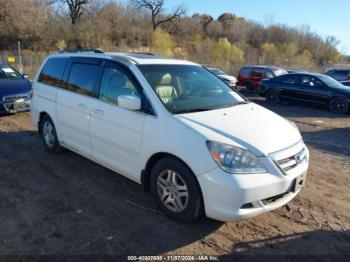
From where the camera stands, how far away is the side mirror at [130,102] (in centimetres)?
391

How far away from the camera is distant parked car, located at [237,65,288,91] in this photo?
18.3 metres

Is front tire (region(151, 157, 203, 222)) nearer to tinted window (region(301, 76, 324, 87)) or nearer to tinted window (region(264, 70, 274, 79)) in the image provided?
tinted window (region(301, 76, 324, 87))

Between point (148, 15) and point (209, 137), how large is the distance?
76.0 m

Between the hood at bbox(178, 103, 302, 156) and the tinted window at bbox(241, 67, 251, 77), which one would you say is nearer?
the hood at bbox(178, 103, 302, 156)

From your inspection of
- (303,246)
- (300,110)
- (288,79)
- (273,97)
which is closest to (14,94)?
(303,246)

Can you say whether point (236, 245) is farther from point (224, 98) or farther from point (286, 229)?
point (224, 98)

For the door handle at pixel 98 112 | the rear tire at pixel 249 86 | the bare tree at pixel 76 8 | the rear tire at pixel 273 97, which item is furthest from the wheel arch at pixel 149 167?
the bare tree at pixel 76 8

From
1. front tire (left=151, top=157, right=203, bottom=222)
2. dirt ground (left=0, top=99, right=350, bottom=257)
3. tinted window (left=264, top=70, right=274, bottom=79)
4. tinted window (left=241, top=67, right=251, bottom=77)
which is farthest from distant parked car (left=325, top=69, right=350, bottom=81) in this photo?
front tire (left=151, top=157, right=203, bottom=222)

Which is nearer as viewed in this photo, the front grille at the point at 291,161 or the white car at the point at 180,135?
the white car at the point at 180,135

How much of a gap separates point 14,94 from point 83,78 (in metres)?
5.05

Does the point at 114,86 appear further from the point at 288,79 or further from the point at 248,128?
the point at 288,79

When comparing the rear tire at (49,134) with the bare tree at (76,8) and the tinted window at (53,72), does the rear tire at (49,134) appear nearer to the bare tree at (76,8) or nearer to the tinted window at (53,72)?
the tinted window at (53,72)

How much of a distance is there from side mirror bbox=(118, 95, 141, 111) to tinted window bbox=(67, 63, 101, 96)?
98 cm

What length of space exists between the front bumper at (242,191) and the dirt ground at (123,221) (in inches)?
14.5
